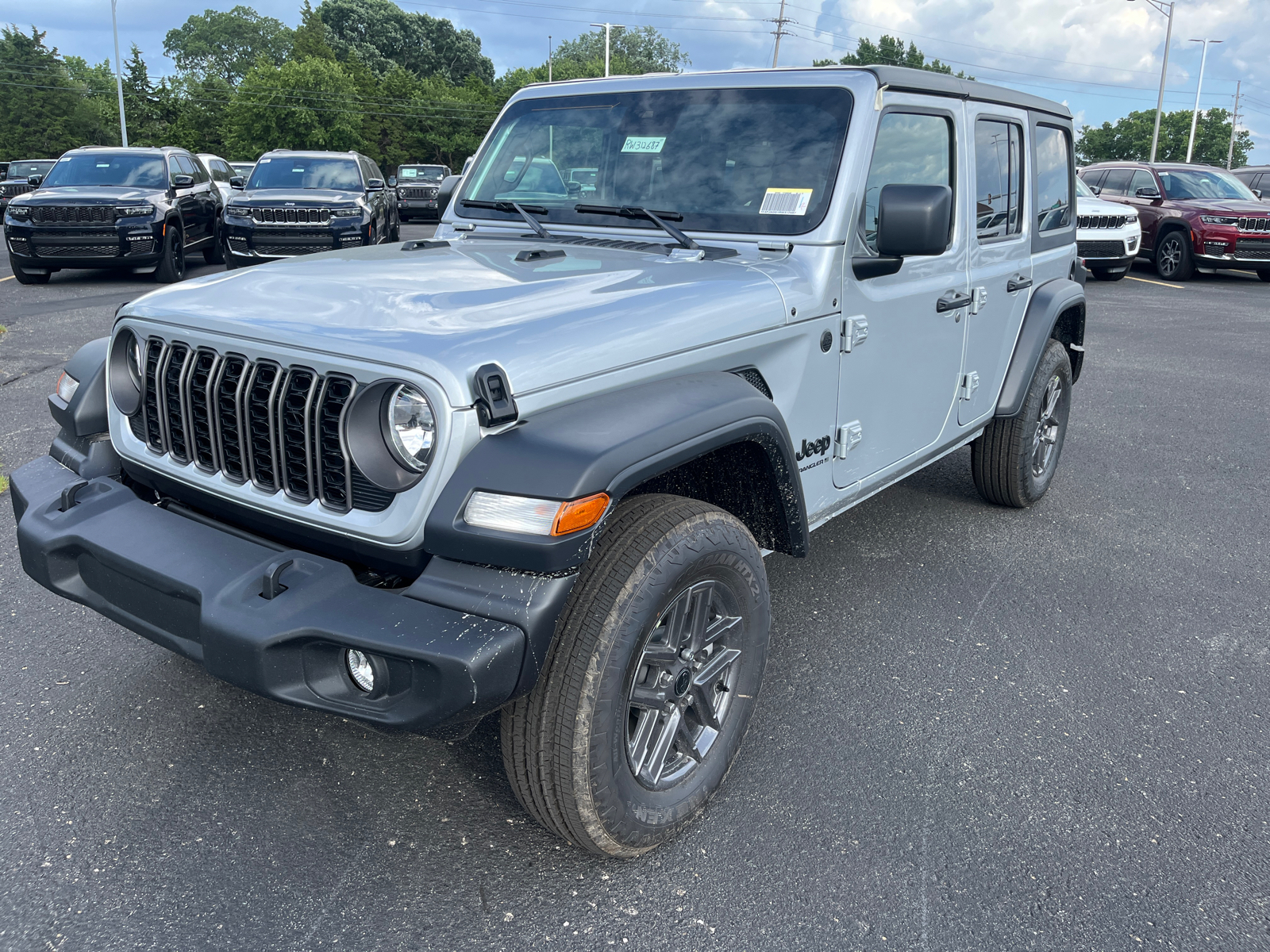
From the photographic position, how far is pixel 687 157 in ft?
11.0

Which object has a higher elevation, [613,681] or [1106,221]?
[1106,221]

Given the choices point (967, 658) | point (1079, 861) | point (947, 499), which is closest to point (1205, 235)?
point (947, 499)

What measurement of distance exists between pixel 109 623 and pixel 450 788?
1.59 metres

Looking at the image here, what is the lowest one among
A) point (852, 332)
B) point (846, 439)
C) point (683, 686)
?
point (683, 686)

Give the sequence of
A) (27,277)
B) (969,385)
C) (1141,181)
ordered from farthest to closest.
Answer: (1141,181) < (27,277) < (969,385)

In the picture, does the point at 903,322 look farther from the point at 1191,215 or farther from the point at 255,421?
the point at 1191,215

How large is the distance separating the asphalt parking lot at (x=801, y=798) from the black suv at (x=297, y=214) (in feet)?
28.4

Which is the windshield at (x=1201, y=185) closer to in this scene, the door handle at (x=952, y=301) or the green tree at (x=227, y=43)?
the door handle at (x=952, y=301)

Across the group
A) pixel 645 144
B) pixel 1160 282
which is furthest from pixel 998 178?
pixel 1160 282

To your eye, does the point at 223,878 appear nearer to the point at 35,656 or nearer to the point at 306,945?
the point at 306,945

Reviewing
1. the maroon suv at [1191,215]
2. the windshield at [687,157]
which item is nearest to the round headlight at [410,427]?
the windshield at [687,157]

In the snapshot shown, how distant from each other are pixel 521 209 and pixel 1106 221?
1389 centimetres

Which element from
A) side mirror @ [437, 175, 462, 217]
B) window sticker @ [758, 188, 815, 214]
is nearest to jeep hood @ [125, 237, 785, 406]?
window sticker @ [758, 188, 815, 214]

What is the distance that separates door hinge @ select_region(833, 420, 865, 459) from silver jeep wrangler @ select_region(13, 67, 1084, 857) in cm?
2
